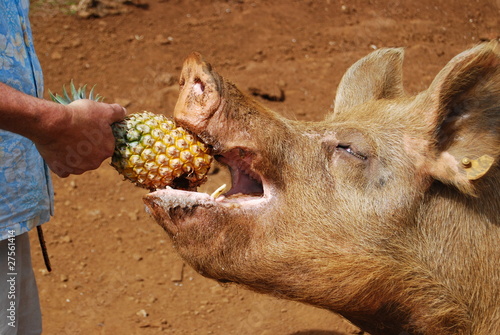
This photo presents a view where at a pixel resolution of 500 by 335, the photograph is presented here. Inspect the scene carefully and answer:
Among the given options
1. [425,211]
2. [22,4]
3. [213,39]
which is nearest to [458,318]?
[425,211]

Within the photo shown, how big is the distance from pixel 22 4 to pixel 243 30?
6.39 meters

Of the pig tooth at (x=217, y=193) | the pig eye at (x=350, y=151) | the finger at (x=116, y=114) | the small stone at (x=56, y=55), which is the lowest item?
the small stone at (x=56, y=55)

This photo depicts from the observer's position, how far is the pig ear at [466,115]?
3111mm

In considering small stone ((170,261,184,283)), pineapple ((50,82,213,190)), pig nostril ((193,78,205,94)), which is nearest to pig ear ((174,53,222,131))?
pig nostril ((193,78,205,94))

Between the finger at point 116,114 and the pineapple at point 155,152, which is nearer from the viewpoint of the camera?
the finger at point 116,114

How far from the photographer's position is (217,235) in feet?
10.4

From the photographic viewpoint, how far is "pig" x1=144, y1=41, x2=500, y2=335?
317 centimetres

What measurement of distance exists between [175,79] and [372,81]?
188 inches

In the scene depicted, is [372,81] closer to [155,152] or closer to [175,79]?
[155,152]

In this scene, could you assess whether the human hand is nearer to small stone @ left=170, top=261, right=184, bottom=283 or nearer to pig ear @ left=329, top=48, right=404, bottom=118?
pig ear @ left=329, top=48, right=404, bottom=118

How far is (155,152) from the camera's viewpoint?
3271 millimetres

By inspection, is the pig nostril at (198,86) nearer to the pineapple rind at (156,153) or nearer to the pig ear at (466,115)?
the pineapple rind at (156,153)

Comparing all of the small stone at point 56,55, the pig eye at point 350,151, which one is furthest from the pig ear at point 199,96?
the small stone at point 56,55

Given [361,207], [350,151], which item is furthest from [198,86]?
[361,207]
